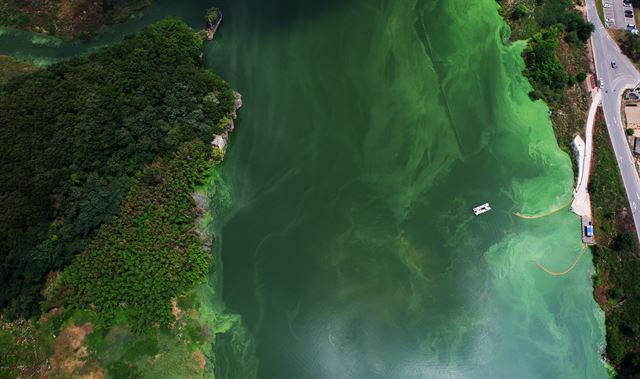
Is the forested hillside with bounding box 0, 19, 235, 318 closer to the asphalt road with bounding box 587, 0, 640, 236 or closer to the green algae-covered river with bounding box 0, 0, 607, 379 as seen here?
the green algae-covered river with bounding box 0, 0, 607, 379

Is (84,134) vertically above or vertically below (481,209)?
above

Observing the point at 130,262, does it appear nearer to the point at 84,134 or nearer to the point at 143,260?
the point at 143,260

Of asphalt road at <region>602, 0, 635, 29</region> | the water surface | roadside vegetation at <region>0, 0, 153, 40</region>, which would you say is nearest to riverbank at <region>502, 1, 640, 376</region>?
the water surface

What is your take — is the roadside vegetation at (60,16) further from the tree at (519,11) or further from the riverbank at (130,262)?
the tree at (519,11)

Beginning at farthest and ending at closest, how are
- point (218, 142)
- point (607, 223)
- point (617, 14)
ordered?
point (617, 14)
point (218, 142)
point (607, 223)

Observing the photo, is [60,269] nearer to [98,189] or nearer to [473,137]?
[98,189]

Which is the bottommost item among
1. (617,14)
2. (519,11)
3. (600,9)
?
(519,11)

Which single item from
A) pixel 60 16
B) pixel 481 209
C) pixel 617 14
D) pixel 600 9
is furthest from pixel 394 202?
pixel 60 16
